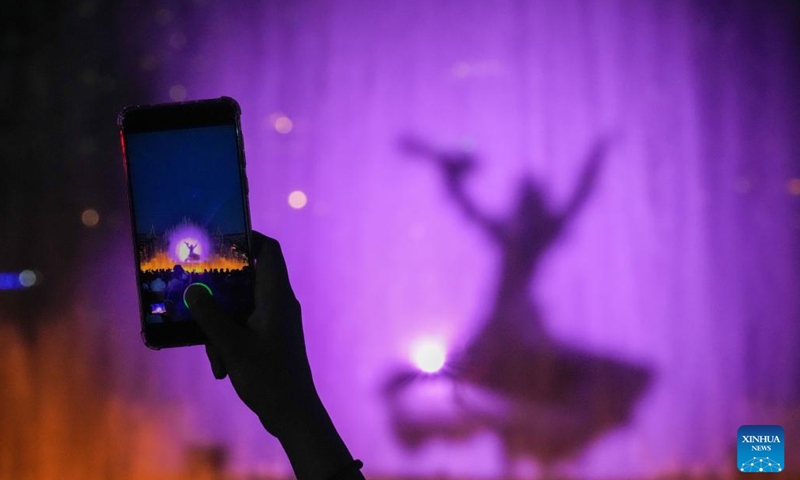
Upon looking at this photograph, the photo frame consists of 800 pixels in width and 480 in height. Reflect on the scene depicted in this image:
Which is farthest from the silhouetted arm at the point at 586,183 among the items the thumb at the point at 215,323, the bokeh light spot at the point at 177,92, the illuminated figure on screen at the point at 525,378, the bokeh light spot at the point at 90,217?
the thumb at the point at 215,323

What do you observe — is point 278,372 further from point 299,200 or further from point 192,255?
point 299,200

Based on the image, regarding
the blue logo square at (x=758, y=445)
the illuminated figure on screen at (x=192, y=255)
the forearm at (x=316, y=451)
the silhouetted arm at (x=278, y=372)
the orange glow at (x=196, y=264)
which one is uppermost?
the illuminated figure on screen at (x=192, y=255)

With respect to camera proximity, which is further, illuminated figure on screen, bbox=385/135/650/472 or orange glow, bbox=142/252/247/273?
illuminated figure on screen, bbox=385/135/650/472

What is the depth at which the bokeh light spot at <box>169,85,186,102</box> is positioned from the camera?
2.38 m

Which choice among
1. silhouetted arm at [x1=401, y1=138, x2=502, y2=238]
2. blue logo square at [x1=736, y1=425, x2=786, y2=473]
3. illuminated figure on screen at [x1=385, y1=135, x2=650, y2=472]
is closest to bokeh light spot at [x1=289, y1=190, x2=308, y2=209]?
silhouetted arm at [x1=401, y1=138, x2=502, y2=238]

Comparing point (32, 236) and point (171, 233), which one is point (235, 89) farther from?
point (171, 233)

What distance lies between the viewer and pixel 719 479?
7.41 ft

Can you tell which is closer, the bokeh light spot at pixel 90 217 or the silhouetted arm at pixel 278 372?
the silhouetted arm at pixel 278 372

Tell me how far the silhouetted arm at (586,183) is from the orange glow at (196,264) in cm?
163

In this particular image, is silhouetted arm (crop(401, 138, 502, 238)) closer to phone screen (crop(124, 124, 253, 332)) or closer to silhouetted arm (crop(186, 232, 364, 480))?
phone screen (crop(124, 124, 253, 332))

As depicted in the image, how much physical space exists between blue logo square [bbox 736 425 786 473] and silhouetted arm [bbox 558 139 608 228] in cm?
86

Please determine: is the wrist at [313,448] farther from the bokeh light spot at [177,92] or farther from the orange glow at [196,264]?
the bokeh light spot at [177,92]

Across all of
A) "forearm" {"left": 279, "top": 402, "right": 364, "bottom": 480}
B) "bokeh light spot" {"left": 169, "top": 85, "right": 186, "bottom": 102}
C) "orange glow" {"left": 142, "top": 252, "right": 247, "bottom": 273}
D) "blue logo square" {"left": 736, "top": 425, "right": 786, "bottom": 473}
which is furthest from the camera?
"bokeh light spot" {"left": 169, "top": 85, "right": 186, "bottom": 102}

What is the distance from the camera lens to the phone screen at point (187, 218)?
2.70 ft
